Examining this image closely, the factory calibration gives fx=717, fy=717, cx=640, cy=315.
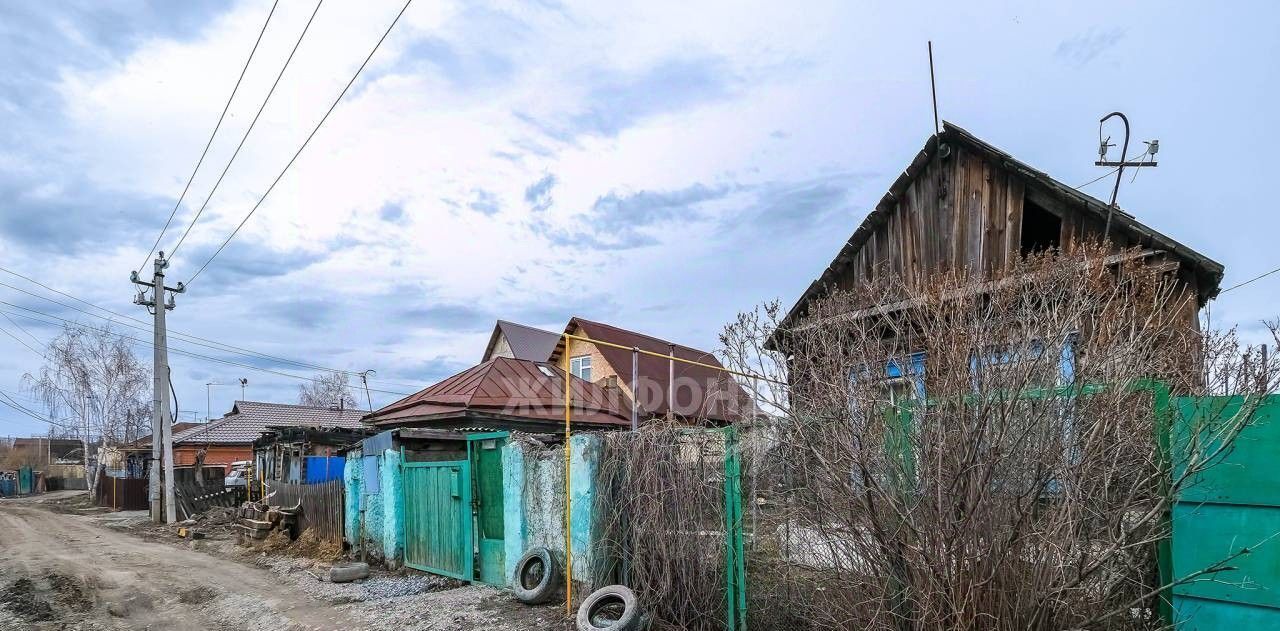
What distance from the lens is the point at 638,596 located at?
7.36 m

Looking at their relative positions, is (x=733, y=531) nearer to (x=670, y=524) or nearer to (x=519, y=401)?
(x=670, y=524)

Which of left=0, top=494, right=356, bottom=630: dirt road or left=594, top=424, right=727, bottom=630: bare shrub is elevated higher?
left=594, top=424, right=727, bottom=630: bare shrub

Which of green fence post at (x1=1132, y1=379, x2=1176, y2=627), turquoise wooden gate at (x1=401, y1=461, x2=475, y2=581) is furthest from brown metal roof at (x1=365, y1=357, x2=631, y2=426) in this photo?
green fence post at (x1=1132, y1=379, x2=1176, y2=627)

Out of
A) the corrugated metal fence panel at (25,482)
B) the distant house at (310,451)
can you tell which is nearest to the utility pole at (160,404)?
the distant house at (310,451)

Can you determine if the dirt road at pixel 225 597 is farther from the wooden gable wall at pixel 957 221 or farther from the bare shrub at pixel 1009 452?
the wooden gable wall at pixel 957 221

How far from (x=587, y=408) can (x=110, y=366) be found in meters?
42.0

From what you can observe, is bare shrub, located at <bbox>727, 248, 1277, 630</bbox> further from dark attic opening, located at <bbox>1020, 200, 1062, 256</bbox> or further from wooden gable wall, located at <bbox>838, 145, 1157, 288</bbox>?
dark attic opening, located at <bbox>1020, 200, 1062, 256</bbox>

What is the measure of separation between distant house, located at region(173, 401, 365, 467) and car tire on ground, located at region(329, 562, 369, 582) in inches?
1218

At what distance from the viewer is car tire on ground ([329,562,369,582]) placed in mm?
11109

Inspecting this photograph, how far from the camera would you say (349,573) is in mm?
11188

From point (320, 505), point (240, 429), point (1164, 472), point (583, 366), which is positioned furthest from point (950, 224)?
point (240, 429)

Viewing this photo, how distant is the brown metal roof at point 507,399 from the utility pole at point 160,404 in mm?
9105

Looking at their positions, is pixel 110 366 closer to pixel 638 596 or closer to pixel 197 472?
pixel 197 472

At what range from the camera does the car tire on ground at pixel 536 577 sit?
8508mm
